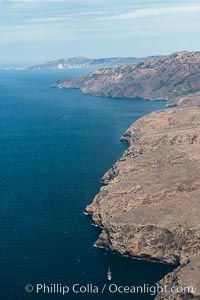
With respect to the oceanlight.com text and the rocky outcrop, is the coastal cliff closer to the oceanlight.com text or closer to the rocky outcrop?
the rocky outcrop

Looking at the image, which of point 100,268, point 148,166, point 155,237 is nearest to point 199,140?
point 148,166

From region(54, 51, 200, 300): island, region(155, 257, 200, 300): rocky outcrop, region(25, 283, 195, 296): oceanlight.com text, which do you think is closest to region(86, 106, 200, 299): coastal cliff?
region(54, 51, 200, 300): island

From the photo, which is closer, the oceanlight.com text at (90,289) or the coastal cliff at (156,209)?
the oceanlight.com text at (90,289)

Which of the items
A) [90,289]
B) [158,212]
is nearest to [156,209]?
[158,212]

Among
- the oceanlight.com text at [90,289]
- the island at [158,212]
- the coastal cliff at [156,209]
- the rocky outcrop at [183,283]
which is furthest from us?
the coastal cliff at [156,209]

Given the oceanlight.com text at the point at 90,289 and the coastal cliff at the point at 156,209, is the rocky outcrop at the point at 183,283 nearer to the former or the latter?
the coastal cliff at the point at 156,209

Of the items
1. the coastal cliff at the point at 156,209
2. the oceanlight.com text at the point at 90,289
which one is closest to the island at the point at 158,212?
the coastal cliff at the point at 156,209

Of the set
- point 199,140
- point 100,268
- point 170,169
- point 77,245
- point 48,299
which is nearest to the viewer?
point 48,299

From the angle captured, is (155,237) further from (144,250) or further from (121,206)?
(121,206)
